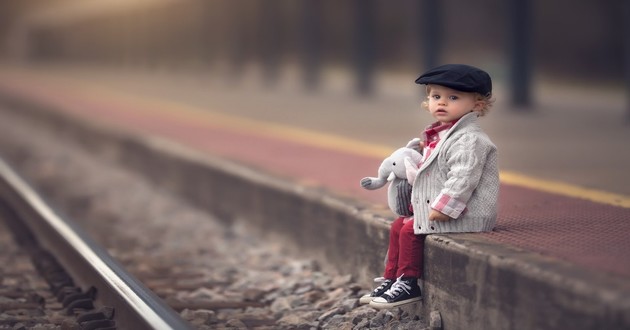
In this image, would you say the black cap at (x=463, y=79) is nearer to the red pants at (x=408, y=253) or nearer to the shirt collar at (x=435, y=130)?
the shirt collar at (x=435, y=130)

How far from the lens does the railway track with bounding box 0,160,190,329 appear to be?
4.61 meters

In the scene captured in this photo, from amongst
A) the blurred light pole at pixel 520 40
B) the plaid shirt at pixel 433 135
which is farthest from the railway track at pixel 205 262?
the blurred light pole at pixel 520 40

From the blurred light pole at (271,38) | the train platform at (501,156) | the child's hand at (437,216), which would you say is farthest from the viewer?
the blurred light pole at (271,38)

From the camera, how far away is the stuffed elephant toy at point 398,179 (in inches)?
191

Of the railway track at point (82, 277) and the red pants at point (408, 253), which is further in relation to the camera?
the red pants at point (408, 253)

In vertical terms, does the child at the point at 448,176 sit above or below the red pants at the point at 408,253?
above

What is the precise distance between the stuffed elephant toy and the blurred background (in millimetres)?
2674

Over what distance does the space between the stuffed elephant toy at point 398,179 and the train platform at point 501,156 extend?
27cm

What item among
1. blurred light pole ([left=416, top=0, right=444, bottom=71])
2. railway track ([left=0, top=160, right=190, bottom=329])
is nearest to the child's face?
railway track ([left=0, top=160, right=190, bottom=329])

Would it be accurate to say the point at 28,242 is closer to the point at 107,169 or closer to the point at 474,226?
the point at 474,226

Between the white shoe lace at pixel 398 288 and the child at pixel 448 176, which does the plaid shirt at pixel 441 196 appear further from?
the white shoe lace at pixel 398 288

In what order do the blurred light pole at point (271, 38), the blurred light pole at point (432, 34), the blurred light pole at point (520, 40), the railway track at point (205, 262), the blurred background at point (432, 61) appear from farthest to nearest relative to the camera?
the blurred light pole at point (271, 38), the blurred light pole at point (432, 34), the blurred light pole at point (520, 40), the blurred background at point (432, 61), the railway track at point (205, 262)

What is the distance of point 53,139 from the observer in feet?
56.1

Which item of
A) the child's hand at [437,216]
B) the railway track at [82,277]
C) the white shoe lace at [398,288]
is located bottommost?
the railway track at [82,277]
